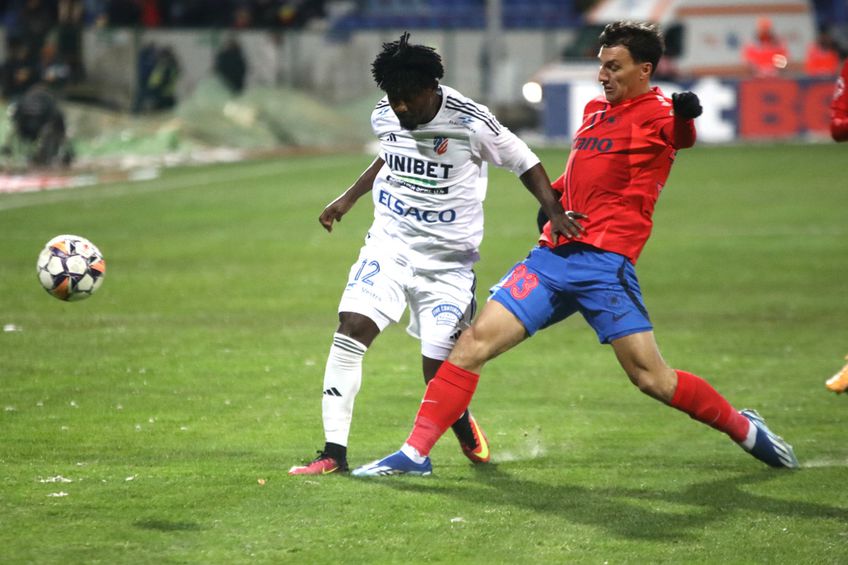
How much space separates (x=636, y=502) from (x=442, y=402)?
966 mm

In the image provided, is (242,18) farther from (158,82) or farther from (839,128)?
(839,128)

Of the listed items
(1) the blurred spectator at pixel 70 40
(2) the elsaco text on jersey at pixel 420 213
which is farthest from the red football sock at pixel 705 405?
(1) the blurred spectator at pixel 70 40

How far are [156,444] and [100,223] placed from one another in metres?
11.2

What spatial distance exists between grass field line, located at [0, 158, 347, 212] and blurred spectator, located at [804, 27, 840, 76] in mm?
10900

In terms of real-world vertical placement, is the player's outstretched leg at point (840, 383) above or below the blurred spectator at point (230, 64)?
above

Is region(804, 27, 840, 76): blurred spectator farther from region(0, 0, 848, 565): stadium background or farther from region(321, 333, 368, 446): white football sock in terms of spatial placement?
region(321, 333, 368, 446): white football sock

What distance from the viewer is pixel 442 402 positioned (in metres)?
6.39

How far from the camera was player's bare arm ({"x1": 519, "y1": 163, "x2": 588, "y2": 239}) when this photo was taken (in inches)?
246

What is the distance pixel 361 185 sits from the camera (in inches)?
278

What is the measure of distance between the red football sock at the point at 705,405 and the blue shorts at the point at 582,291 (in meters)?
0.34

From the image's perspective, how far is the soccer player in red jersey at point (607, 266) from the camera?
20.6ft

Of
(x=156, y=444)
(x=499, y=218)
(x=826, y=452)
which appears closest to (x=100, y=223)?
(x=499, y=218)

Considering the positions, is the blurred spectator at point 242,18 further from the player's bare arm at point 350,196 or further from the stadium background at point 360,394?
the player's bare arm at point 350,196

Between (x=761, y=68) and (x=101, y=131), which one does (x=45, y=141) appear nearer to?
(x=101, y=131)
